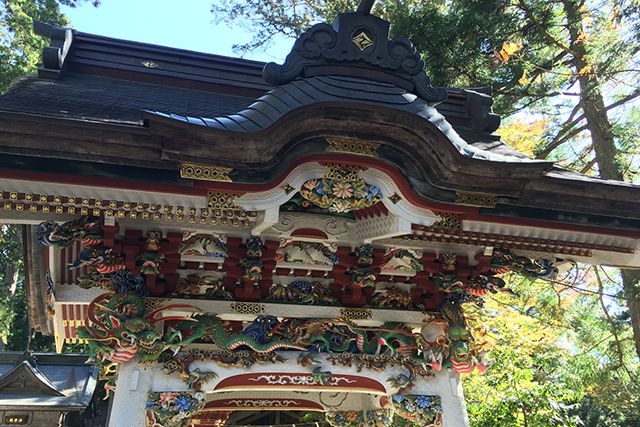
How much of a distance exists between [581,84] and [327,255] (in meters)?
8.23

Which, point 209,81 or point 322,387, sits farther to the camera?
point 209,81

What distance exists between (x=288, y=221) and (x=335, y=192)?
0.71 m

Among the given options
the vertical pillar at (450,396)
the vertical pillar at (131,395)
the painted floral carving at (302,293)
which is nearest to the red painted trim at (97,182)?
the painted floral carving at (302,293)

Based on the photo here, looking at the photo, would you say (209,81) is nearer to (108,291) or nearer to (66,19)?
(108,291)

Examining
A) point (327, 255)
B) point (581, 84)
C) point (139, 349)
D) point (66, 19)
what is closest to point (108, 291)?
point (139, 349)

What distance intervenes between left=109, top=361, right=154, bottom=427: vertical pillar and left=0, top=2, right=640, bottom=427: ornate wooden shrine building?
0.01 metres

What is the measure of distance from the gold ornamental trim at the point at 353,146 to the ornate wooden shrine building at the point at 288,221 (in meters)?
0.01

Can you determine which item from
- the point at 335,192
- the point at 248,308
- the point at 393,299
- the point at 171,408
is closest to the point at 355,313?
the point at 393,299

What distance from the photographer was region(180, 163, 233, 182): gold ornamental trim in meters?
3.43

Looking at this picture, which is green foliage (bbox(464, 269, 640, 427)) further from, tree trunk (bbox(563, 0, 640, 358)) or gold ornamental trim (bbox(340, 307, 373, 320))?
gold ornamental trim (bbox(340, 307, 373, 320))

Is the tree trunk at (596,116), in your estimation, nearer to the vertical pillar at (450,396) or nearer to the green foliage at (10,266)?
the vertical pillar at (450,396)

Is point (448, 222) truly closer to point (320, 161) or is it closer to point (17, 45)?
point (320, 161)

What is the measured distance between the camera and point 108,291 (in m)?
4.09

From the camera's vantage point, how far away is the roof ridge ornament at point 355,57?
397cm
